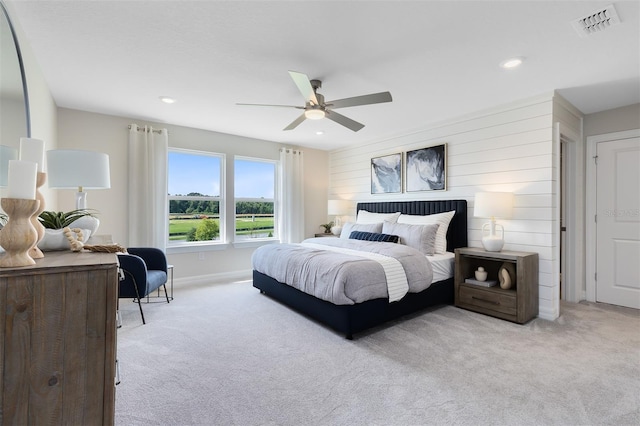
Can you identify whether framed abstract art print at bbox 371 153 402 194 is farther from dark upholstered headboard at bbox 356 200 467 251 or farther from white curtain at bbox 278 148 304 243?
Answer: white curtain at bbox 278 148 304 243

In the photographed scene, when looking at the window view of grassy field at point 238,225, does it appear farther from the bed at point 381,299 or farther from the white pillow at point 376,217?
the white pillow at point 376,217

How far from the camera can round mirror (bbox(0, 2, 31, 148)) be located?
1.55m

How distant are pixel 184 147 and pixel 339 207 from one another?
2.90 metres

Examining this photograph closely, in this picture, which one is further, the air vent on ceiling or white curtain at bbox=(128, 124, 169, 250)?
white curtain at bbox=(128, 124, 169, 250)

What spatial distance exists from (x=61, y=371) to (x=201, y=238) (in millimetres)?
4105

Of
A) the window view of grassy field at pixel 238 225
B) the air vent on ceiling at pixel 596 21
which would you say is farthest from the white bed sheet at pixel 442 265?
the window view of grassy field at pixel 238 225

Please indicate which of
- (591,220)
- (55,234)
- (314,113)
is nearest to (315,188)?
(314,113)

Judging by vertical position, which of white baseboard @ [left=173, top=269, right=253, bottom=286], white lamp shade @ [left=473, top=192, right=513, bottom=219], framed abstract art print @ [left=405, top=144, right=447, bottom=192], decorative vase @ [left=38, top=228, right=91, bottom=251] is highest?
framed abstract art print @ [left=405, top=144, right=447, bottom=192]

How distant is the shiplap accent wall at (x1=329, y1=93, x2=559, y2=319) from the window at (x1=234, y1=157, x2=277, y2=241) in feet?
9.11

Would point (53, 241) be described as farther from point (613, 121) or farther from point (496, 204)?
point (613, 121)

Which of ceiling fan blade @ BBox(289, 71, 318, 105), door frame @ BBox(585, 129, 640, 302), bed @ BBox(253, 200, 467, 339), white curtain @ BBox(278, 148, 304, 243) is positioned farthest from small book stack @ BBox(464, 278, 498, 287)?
white curtain @ BBox(278, 148, 304, 243)

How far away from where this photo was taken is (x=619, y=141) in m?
3.62

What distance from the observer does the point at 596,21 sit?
2.03 m

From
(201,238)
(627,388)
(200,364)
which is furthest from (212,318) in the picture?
(627,388)
